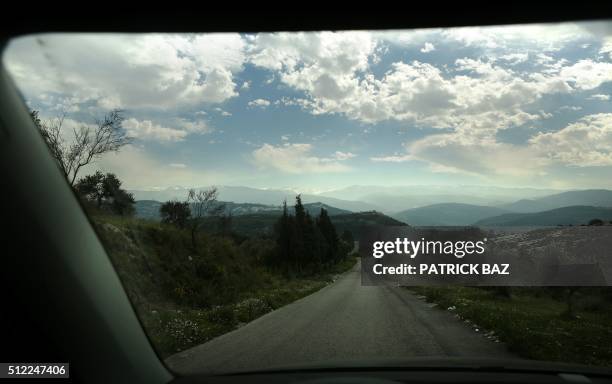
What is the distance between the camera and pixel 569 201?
6.55 m

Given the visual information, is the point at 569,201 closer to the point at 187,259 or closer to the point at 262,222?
the point at 262,222

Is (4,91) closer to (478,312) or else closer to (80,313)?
(80,313)

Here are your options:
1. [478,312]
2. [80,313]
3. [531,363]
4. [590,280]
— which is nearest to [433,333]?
[478,312]

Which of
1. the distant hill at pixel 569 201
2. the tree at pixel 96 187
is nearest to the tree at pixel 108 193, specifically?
the tree at pixel 96 187

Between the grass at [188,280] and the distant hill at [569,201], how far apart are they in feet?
17.4

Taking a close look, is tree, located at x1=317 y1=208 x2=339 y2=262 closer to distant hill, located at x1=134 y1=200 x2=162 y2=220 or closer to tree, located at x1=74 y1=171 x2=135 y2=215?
tree, located at x1=74 y1=171 x2=135 y2=215

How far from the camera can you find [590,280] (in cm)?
1981

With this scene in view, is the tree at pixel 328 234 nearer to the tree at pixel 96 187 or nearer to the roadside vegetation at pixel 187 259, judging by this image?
the roadside vegetation at pixel 187 259

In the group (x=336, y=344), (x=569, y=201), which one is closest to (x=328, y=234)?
(x=336, y=344)

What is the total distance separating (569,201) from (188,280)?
14123 millimetres

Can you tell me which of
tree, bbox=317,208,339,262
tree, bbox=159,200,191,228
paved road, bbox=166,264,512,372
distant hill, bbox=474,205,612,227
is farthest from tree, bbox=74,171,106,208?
tree, bbox=317,208,339,262

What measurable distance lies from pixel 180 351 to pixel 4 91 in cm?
557

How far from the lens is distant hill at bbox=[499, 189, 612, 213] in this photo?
20.1ft

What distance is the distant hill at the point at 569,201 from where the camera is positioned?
6121 millimetres
